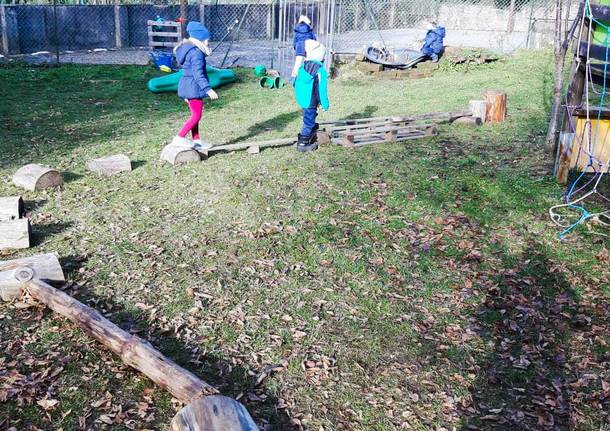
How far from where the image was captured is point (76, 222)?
6.59m

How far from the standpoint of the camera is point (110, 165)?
26.9 feet

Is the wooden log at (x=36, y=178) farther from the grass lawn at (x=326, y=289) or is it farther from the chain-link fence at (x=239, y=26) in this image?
the chain-link fence at (x=239, y=26)

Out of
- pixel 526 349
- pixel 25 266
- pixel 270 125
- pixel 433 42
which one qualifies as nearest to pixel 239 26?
pixel 433 42

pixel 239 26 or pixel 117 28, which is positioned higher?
pixel 239 26

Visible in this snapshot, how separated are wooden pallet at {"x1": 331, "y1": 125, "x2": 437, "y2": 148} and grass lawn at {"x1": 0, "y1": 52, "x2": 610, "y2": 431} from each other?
27cm

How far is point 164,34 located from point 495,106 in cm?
1086

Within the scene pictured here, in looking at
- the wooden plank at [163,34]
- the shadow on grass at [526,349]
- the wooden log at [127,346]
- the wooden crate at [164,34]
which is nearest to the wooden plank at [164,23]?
the wooden crate at [164,34]

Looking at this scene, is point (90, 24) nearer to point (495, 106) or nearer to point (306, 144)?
point (306, 144)

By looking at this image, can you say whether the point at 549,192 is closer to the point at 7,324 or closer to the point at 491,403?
the point at 491,403

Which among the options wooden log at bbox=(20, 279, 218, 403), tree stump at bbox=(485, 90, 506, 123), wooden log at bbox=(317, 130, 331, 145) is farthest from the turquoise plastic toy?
wooden log at bbox=(20, 279, 218, 403)

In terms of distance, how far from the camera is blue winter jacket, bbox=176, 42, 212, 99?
26.8ft

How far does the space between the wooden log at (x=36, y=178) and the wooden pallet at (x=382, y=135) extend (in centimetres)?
410

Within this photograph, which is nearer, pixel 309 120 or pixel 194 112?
pixel 194 112

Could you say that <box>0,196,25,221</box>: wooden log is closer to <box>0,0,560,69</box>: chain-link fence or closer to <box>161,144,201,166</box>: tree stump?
<box>161,144,201,166</box>: tree stump
